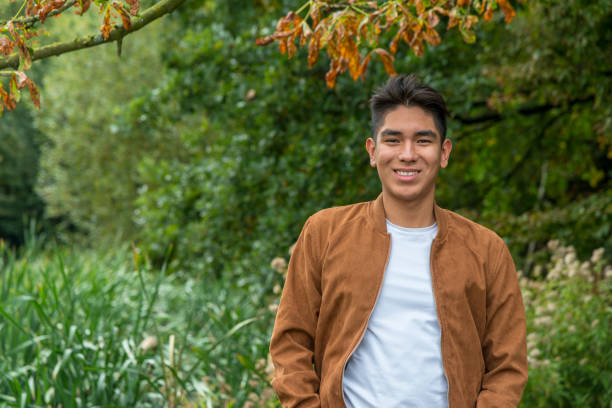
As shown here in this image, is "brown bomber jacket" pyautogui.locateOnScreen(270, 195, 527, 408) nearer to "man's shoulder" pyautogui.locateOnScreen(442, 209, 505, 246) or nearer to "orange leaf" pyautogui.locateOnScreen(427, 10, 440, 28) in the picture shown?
"man's shoulder" pyautogui.locateOnScreen(442, 209, 505, 246)

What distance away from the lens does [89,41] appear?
114 inches

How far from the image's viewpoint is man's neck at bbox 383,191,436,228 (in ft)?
6.77

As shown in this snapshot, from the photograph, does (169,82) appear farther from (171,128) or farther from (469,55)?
(171,128)

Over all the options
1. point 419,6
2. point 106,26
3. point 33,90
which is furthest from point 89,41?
point 419,6

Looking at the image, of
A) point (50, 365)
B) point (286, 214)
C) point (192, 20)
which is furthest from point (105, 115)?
point (50, 365)

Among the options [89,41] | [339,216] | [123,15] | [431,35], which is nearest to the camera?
[339,216]

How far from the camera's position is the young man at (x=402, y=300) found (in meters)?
1.90

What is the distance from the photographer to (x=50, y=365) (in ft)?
13.1

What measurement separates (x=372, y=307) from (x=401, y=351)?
14cm

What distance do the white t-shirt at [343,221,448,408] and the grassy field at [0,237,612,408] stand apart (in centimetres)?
158

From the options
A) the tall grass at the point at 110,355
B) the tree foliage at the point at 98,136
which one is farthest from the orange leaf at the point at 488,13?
the tree foliage at the point at 98,136

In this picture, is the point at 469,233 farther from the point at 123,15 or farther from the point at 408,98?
the point at 123,15

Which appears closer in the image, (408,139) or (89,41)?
(408,139)

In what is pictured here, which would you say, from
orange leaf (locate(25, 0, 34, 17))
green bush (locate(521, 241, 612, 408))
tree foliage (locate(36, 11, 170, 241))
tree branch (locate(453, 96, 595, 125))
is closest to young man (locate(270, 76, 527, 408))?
orange leaf (locate(25, 0, 34, 17))
